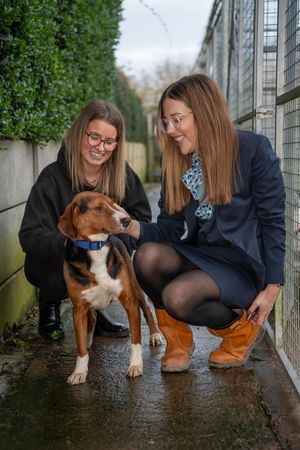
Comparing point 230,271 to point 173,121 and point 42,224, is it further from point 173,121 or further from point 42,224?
point 42,224

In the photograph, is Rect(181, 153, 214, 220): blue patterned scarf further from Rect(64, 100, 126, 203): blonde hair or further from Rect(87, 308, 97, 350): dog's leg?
Rect(87, 308, 97, 350): dog's leg

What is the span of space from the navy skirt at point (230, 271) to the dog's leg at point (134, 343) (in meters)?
0.44

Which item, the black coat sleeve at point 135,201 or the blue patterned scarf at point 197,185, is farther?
the black coat sleeve at point 135,201

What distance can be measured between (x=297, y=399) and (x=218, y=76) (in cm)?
620

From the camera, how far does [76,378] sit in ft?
10.9

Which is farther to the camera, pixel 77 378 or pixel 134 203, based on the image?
pixel 134 203

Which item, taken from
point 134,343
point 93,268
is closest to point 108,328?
point 134,343

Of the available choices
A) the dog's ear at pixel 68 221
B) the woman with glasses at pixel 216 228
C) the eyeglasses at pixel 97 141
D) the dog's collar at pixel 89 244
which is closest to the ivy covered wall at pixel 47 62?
the eyeglasses at pixel 97 141

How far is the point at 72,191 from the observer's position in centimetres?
408

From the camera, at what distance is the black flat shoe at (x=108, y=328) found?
419 cm

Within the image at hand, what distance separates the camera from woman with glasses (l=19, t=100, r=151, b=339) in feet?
12.6

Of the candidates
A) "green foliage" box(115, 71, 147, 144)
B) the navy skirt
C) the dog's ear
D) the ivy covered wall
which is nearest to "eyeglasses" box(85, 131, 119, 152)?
the ivy covered wall

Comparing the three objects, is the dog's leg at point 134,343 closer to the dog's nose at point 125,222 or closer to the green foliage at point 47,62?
the dog's nose at point 125,222

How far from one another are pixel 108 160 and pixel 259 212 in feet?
4.12
